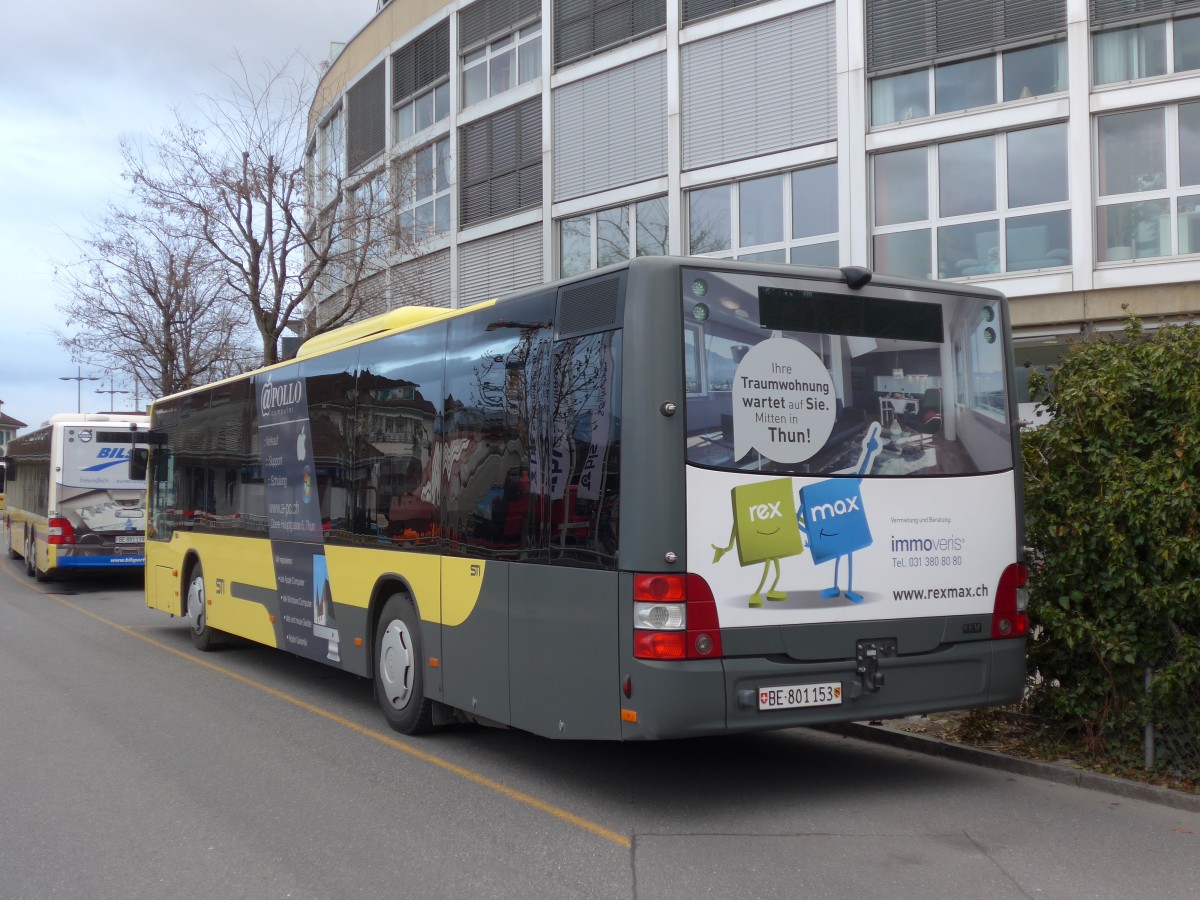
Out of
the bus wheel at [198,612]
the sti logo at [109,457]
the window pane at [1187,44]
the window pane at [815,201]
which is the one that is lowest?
the bus wheel at [198,612]

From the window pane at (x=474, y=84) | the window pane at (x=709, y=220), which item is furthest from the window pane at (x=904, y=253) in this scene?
the window pane at (x=474, y=84)

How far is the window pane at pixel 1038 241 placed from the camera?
17625mm

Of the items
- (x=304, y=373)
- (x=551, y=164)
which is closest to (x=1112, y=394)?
(x=304, y=373)

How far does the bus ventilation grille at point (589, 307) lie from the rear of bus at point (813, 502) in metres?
0.18

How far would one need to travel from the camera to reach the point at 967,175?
18484mm

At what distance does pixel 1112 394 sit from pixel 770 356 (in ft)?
6.95

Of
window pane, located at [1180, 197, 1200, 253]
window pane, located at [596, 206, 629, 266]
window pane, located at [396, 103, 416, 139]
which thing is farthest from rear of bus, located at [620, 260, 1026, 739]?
window pane, located at [396, 103, 416, 139]

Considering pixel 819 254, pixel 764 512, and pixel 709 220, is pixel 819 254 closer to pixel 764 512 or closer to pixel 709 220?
pixel 709 220

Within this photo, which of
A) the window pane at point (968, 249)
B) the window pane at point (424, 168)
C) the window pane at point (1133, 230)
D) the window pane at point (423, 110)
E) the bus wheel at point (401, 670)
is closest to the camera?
the bus wheel at point (401, 670)

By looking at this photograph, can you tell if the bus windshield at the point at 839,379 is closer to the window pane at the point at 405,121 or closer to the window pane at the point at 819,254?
the window pane at the point at 819,254

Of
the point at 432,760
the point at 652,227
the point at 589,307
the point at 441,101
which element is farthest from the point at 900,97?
the point at 432,760

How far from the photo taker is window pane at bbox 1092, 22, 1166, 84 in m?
17.1

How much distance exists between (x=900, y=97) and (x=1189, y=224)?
4806 mm

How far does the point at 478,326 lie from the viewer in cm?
781
